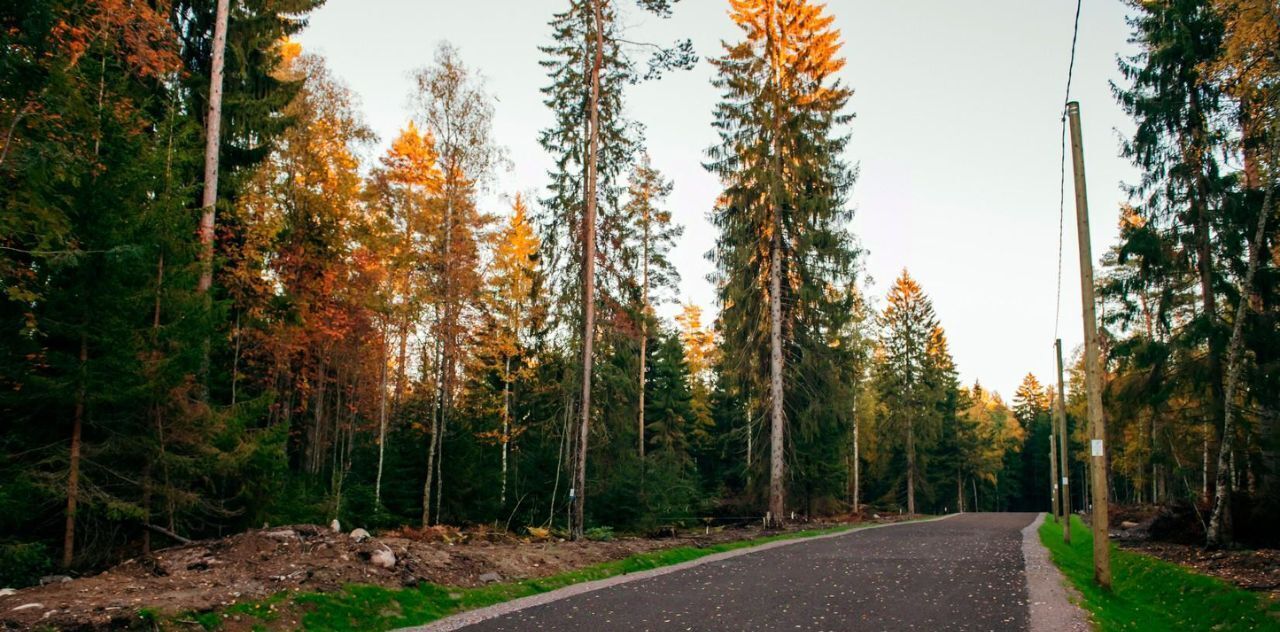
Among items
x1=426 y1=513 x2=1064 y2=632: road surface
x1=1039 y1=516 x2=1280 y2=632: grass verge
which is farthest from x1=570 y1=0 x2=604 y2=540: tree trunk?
x1=1039 y1=516 x2=1280 y2=632: grass verge

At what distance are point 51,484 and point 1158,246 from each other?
24496mm

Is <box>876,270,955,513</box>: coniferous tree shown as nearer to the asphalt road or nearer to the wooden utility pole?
the asphalt road

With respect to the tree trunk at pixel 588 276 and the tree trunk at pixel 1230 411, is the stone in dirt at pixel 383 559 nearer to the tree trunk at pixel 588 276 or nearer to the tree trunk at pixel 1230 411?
the tree trunk at pixel 588 276

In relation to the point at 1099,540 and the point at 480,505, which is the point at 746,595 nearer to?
the point at 1099,540

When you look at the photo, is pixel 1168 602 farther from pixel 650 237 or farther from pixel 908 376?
pixel 908 376

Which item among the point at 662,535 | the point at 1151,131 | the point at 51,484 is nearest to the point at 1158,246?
the point at 1151,131

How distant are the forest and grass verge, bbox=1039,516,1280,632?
10.7ft

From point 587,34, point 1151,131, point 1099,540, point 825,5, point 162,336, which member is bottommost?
point 1099,540

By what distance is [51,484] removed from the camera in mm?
9375

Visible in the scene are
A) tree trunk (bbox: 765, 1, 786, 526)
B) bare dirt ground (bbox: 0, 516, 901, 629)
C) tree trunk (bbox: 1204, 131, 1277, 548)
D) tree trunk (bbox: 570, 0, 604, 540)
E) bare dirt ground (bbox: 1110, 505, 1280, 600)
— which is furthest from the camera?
tree trunk (bbox: 765, 1, 786, 526)

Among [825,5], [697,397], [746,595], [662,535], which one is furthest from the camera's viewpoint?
[697,397]

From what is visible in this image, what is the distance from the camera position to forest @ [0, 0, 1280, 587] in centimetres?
Answer: 980

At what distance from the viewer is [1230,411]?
13531mm

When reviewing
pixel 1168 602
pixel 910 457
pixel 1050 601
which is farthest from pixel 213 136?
pixel 910 457
